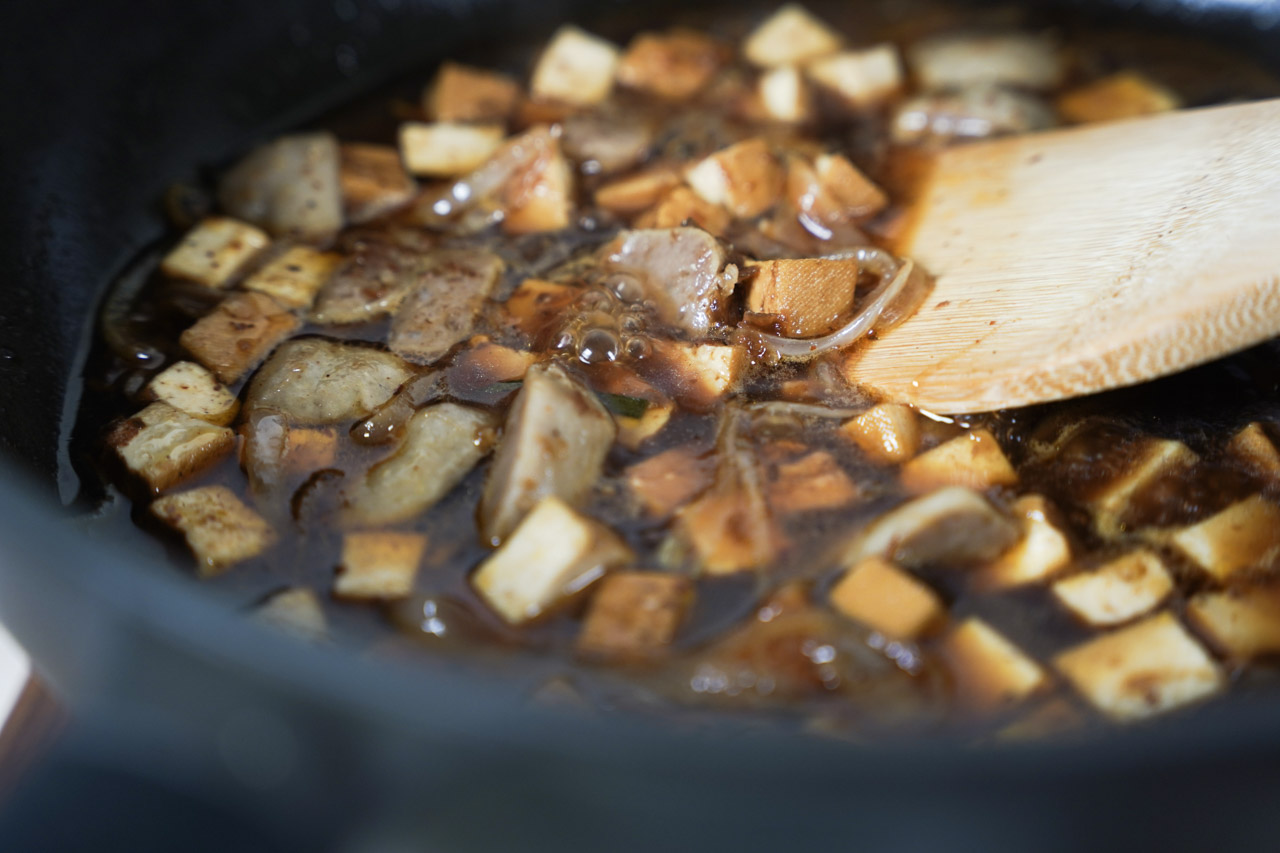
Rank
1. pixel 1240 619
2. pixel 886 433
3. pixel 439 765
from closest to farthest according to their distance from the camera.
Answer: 1. pixel 439 765
2. pixel 1240 619
3. pixel 886 433

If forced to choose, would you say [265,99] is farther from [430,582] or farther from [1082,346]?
[1082,346]

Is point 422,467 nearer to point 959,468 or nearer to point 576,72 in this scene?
point 959,468

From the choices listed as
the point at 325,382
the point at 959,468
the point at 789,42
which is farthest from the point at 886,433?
the point at 789,42

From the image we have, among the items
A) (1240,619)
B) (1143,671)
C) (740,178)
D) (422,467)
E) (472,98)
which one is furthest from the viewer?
(472,98)

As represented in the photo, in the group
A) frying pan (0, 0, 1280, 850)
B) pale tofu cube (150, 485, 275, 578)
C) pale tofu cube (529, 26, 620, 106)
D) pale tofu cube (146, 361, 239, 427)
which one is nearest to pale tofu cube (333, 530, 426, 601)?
pale tofu cube (150, 485, 275, 578)

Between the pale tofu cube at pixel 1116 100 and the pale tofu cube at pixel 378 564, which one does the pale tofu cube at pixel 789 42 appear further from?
the pale tofu cube at pixel 378 564

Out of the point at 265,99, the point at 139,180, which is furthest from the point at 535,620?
the point at 265,99

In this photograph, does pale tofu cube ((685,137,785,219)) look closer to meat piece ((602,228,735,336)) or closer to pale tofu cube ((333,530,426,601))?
meat piece ((602,228,735,336))

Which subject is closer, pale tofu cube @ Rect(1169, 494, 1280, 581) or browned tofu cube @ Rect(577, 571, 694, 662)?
browned tofu cube @ Rect(577, 571, 694, 662)
